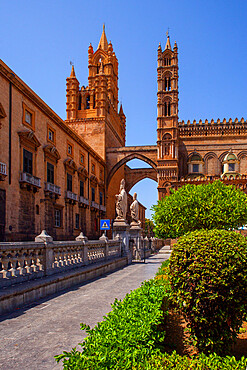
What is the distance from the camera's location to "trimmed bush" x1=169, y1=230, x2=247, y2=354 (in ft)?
12.0

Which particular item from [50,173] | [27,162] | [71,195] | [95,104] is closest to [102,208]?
[71,195]

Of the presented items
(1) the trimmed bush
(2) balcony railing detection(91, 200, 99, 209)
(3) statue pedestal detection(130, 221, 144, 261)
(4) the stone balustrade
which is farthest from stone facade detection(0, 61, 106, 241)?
(1) the trimmed bush

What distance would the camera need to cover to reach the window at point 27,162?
21.1 meters

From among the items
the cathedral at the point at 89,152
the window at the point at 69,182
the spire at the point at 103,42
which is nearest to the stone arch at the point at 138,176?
the cathedral at the point at 89,152

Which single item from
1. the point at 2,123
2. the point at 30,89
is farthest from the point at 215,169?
the point at 2,123

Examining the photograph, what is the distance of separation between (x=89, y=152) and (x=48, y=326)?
106ft

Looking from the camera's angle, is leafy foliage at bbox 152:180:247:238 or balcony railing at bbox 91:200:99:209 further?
balcony railing at bbox 91:200:99:209

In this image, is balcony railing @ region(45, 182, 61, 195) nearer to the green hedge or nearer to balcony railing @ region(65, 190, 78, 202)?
balcony railing @ region(65, 190, 78, 202)

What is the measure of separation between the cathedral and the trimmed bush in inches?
635

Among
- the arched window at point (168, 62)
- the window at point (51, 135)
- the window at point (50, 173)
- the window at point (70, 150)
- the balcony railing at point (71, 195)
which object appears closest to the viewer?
the window at point (50, 173)

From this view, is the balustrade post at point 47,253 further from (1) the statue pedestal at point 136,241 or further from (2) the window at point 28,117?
(2) the window at point 28,117

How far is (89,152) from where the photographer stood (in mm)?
36875

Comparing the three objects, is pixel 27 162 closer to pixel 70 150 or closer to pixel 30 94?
pixel 30 94

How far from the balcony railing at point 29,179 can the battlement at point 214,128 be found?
3407 cm
